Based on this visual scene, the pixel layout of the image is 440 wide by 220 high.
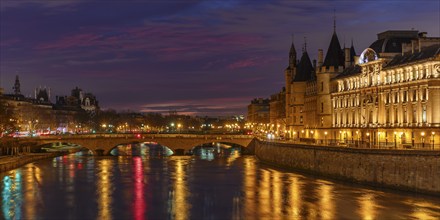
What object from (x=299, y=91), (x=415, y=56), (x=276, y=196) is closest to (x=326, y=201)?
(x=276, y=196)

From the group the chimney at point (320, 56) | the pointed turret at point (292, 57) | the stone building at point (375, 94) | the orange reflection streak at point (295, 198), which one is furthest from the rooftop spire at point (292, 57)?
the orange reflection streak at point (295, 198)

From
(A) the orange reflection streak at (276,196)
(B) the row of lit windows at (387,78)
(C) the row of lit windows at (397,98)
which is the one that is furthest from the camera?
(B) the row of lit windows at (387,78)

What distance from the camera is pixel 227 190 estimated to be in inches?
2424

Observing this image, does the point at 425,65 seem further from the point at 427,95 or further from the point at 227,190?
the point at 227,190

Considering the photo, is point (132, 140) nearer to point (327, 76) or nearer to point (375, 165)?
point (327, 76)

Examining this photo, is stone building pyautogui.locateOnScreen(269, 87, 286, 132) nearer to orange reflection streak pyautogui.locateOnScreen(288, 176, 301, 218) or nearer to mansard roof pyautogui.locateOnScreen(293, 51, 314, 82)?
mansard roof pyautogui.locateOnScreen(293, 51, 314, 82)

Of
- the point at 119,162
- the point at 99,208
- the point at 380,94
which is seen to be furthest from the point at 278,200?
the point at 119,162

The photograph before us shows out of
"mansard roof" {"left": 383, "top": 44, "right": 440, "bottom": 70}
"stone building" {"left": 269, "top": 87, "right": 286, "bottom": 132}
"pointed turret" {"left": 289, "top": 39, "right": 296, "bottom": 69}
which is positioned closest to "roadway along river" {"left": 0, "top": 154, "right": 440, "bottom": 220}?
"mansard roof" {"left": 383, "top": 44, "right": 440, "bottom": 70}

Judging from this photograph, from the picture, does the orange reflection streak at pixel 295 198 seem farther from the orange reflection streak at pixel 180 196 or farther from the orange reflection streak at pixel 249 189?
the orange reflection streak at pixel 180 196

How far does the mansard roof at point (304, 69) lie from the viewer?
121000 mm

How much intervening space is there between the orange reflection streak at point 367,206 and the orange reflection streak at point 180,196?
1316cm

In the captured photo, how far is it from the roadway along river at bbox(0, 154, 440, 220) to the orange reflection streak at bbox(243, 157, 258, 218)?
0.08 meters

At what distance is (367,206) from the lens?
49906mm

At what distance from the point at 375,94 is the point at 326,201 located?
34.9 m
